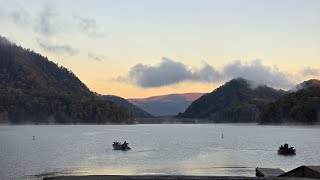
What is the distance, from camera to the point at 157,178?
15.7 metres

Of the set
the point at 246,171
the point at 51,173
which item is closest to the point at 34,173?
the point at 51,173

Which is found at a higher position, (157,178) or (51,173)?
(157,178)

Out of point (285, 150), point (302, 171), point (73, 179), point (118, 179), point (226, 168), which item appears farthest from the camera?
point (285, 150)

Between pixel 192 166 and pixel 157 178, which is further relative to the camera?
pixel 192 166

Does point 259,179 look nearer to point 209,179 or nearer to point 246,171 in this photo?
point 209,179

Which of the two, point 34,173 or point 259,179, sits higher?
point 259,179

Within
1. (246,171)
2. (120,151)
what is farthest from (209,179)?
(120,151)

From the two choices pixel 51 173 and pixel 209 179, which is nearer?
pixel 209 179

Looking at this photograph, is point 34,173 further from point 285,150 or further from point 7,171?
point 285,150

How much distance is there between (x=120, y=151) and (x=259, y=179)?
4814 inches

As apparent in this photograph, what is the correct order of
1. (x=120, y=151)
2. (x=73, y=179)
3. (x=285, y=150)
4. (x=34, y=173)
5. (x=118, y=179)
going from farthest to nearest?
(x=120, y=151) < (x=285, y=150) < (x=34, y=173) < (x=73, y=179) < (x=118, y=179)

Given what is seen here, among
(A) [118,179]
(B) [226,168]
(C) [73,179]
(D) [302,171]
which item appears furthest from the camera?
(B) [226,168]

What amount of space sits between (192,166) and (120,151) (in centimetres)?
5208

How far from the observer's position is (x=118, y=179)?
51.2ft
